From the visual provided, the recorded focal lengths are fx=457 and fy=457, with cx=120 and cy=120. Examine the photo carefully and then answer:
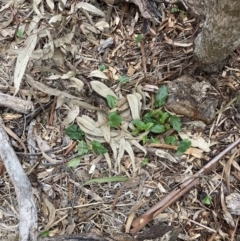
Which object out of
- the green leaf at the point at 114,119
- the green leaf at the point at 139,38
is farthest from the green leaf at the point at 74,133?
the green leaf at the point at 139,38

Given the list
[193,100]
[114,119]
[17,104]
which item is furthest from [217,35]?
[17,104]

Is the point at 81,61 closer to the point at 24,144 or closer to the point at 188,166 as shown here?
A: the point at 24,144

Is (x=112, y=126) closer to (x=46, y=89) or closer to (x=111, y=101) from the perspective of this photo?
(x=111, y=101)

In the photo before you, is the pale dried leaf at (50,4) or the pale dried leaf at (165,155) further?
the pale dried leaf at (50,4)

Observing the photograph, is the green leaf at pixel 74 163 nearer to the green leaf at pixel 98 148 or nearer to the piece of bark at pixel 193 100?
the green leaf at pixel 98 148

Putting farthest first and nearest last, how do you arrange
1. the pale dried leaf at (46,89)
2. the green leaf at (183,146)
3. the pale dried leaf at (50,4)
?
the pale dried leaf at (50,4)
the pale dried leaf at (46,89)
the green leaf at (183,146)

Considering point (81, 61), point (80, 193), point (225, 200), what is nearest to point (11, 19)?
point (81, 61)

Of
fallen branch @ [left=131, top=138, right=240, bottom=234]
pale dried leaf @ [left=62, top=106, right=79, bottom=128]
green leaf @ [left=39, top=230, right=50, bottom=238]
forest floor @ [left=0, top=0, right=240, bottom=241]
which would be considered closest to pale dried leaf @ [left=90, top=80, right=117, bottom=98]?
forest floor @ [left=0, top=0, right=240, bottom=241]

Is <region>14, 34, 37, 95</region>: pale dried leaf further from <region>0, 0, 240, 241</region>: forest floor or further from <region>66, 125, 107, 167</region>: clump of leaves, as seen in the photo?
<region>66, 125, 107, 167</region>: clump of leaves
